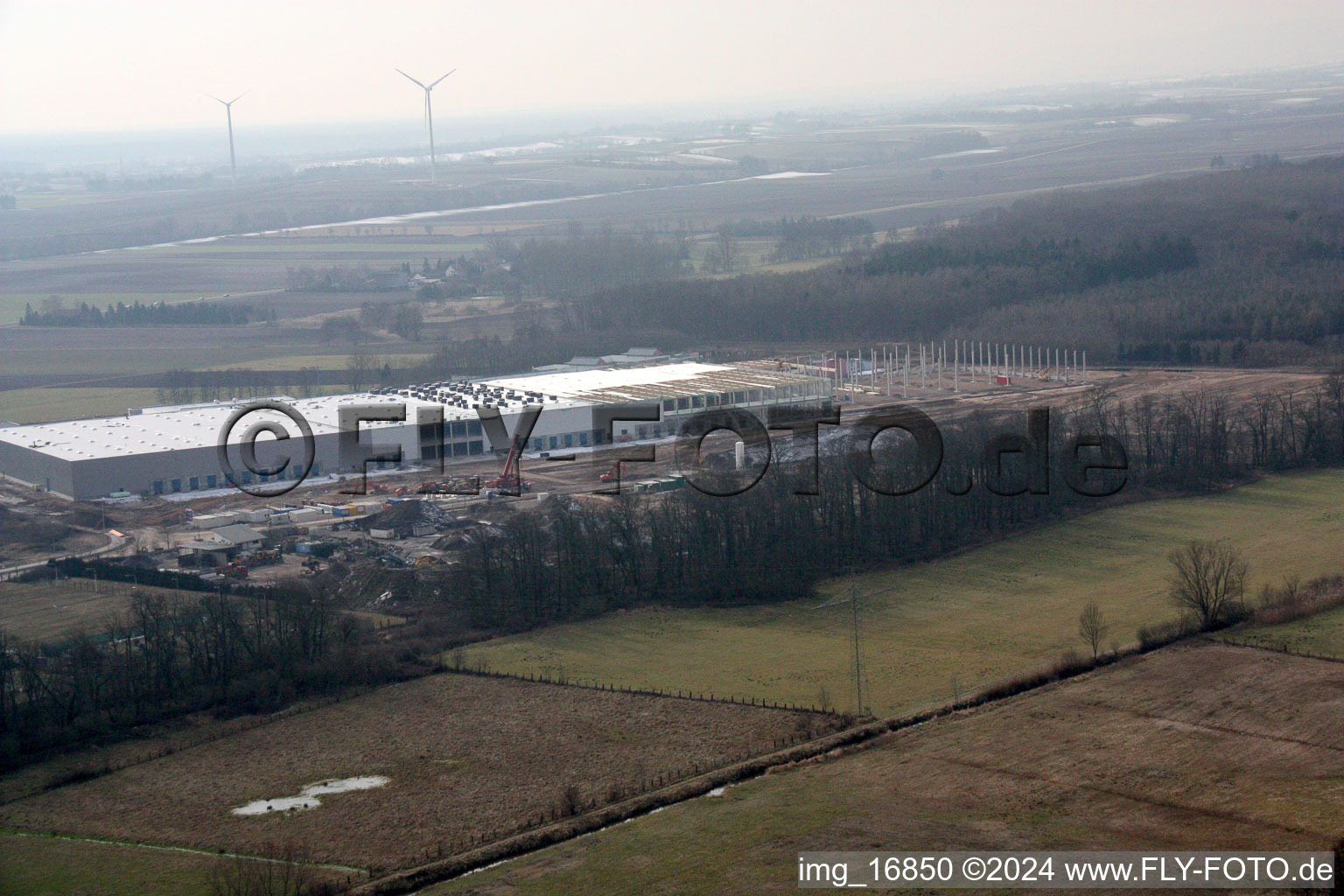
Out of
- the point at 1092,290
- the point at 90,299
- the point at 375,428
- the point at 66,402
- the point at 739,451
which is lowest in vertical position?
the point at 739,451

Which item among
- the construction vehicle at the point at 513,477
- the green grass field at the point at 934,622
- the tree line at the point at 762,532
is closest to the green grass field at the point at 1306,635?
the green grass field at the point at 934,622

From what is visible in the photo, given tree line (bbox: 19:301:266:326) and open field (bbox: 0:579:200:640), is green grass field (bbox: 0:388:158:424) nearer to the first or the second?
tree line (bbox: 19:301:266:326)

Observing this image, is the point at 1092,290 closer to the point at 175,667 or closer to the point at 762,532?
the point at 762,532

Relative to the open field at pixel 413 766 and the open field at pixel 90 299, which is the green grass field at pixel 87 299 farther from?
the open field at pixel 413 766

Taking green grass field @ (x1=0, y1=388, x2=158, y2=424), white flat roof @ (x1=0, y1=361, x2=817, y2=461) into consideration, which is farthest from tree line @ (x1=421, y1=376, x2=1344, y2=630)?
green grass field @ (x1=0, y1=388, x2=158, y2=424)

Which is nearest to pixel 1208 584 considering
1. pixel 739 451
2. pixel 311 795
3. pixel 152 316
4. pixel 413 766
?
pixel 739 451

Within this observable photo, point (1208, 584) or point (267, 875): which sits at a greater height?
point (1208, 584)
